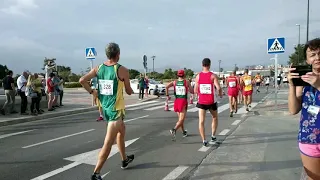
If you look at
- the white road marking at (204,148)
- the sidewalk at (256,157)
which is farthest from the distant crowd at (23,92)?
the white road marking at (204,148)

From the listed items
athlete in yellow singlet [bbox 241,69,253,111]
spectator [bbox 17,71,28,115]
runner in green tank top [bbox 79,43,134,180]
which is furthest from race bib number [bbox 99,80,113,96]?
athlete in yellow singlet [bbox 241,69,253,111]

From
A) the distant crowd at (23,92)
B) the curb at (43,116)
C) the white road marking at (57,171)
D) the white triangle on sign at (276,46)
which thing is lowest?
the curb at (43,116)

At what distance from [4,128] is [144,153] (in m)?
6.23

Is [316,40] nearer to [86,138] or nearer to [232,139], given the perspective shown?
[232,139]

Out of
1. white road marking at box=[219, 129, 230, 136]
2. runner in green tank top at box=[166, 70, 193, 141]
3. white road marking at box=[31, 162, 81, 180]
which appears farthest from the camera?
white road marking at box=[219, 129, 230, 136]

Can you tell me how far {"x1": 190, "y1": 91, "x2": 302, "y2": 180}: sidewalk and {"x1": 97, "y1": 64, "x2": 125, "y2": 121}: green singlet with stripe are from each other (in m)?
1.57

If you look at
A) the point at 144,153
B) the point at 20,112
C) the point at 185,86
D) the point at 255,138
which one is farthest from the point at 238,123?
the point at 20,112

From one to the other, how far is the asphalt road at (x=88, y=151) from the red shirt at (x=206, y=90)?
1006 millimetres

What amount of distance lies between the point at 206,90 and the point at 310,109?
4.25m

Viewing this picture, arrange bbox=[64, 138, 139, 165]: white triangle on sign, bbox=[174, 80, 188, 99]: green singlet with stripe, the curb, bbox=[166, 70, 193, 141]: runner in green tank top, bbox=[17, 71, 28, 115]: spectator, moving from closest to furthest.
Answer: bbox=[64, 138, 139, 165]: white triangle on sign < bbox=[166, 70, 193, 141]: runner in green tank top < bbox=[174, 80, 188, 99]: green singlet with stripe < the curb < bbox=[17, 71, 28, 115]: spectator

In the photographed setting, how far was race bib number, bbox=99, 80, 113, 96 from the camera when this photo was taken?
467 cm

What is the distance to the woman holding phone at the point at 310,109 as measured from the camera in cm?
274

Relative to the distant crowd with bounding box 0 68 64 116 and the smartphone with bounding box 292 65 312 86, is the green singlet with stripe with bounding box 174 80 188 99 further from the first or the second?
the distant crowd with bounding box 0 68 64 116

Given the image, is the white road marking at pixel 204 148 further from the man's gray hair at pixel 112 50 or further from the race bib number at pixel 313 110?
the race bib number at pixel 313 110
